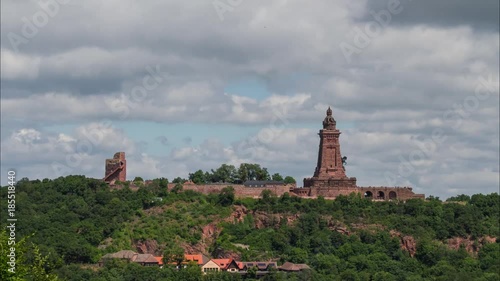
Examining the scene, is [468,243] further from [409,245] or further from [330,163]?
[330,163]

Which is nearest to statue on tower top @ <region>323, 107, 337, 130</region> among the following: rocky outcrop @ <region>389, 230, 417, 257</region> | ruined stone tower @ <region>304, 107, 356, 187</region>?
ruined stone tower @ <region>304, 107, 356, 187</region>

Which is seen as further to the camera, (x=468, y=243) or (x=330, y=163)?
(x=330, y=163)

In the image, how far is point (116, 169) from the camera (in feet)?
476

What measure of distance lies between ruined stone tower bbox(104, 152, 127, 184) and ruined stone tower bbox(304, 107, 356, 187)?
22702 mm

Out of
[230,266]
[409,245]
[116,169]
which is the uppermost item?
[116,169]

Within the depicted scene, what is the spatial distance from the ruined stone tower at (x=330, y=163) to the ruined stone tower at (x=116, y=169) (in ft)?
74.5

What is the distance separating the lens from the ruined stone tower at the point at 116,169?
144 m

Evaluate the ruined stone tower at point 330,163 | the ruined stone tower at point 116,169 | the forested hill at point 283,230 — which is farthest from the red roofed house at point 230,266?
the ruined stone tower at point 116,169

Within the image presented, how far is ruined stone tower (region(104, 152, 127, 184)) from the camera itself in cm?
14438

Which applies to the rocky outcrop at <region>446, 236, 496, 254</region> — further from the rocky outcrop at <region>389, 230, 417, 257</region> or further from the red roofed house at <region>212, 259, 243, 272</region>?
the red roofed house at <region>212, 259, 243, 272</region>

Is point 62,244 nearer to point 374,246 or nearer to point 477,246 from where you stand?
point 374,246

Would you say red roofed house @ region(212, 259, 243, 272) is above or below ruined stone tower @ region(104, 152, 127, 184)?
below

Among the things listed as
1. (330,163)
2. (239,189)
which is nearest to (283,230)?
(239,189)

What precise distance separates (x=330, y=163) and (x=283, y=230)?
10.5 metres
